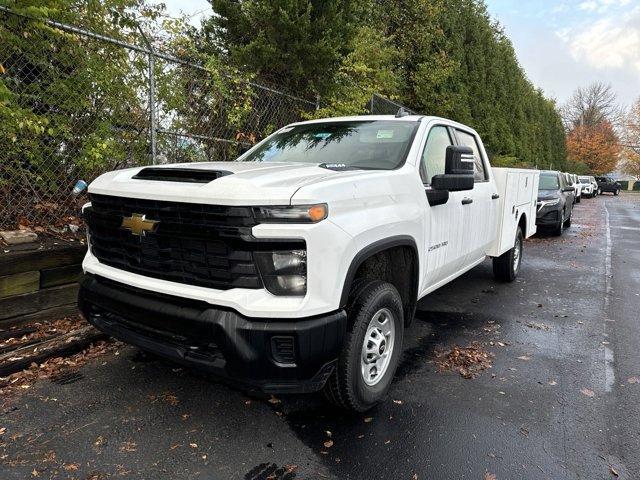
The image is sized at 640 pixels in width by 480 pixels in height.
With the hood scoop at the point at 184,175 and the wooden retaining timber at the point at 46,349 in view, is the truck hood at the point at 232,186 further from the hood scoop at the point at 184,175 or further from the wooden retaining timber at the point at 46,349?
the wooden retaining timber at the point at 46,349

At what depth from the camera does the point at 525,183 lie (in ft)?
22.1

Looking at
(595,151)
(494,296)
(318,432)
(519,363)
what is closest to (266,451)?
(318,432)

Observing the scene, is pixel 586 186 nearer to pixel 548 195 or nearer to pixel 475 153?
pixel 548 195

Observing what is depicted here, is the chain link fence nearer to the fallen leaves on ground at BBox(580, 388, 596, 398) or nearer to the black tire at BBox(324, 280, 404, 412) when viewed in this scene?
the black tire at BBox(324, 280, 404, 412)

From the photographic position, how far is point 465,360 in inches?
159

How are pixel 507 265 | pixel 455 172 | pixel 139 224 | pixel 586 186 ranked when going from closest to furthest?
pixel 139 224 → pixel 455 172 → pixel 507 265 → pixel 586 186

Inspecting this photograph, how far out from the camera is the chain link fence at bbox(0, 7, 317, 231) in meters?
4.19

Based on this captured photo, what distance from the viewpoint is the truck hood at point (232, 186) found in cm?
242

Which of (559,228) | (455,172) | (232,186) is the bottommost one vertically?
(559,228)

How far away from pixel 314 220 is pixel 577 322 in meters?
4.04

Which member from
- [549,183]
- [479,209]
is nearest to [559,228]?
[549,183]

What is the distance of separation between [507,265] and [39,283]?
5.68 meters

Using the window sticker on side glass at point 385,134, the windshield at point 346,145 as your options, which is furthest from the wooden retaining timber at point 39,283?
the window sticker on side glass at point 385,134

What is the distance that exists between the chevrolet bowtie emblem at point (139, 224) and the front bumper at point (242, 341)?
1.20 ft
